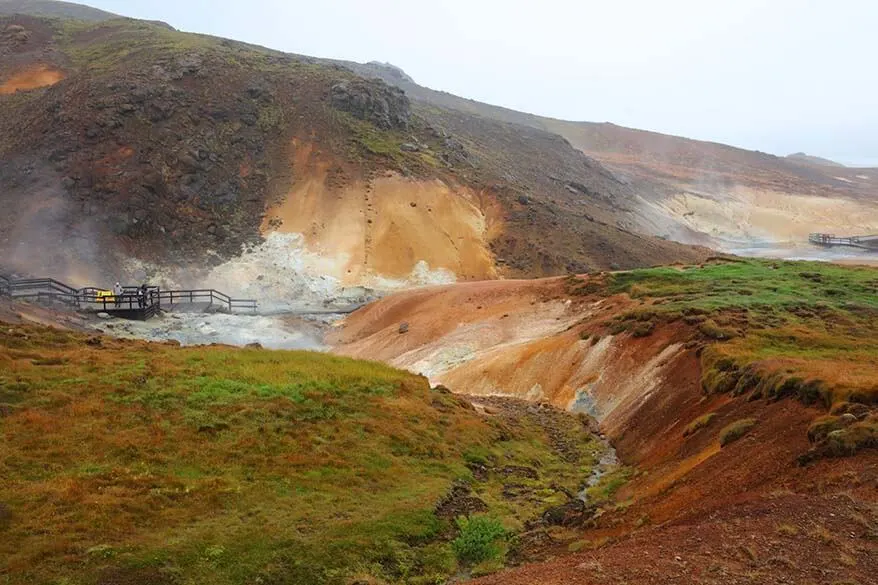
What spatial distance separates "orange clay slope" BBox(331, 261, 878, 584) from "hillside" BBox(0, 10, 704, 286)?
580 inches

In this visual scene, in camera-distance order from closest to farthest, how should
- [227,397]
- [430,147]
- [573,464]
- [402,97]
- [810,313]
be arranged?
[227,397] → [573,464] → [810,313] → [430,147] → [402,97]

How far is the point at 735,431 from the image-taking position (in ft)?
51.3

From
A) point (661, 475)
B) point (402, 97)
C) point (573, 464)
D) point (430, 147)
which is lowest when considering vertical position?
point (573, 464)

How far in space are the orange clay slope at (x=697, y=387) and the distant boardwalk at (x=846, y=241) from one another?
5630cm

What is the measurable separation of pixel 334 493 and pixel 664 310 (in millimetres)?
18361

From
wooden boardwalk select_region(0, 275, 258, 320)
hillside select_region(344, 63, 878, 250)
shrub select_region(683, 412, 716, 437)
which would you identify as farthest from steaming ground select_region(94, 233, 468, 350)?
hillside select_region(344, 63, 878, 250)

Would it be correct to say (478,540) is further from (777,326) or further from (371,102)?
(371,102)

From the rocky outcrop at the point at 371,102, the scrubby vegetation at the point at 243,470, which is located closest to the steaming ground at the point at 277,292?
the scrubby vegetation at the point at 243,470

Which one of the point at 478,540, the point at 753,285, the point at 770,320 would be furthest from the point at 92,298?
the point at 770,320

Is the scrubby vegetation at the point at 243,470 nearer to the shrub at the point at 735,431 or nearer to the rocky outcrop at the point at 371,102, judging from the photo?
the shrub at the point at 735,431

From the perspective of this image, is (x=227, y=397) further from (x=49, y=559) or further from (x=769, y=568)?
(x=769, y=568)

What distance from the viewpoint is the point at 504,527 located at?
1480 cm

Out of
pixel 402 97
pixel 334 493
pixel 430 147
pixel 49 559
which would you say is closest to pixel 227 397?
pixel 334 493

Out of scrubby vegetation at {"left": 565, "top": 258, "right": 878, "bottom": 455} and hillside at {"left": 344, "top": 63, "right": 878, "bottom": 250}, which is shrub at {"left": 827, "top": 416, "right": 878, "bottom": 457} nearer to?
scrubby vegetation at {"left": 565, "top": 258, "right": 878, "bottom": 455}
